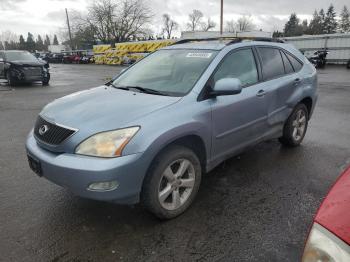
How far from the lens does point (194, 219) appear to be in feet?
10.0

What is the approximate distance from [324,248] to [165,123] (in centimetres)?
173

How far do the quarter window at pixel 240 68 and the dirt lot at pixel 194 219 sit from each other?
1.26 meters

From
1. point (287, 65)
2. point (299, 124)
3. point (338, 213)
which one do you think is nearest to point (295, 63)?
point (287, 65)

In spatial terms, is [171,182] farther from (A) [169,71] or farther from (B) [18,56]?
(B) [18,56]

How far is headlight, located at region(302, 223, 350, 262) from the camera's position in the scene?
3.92 ft

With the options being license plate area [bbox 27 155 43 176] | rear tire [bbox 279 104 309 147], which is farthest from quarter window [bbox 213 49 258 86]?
license plate area [bbox 27 155 43 176]

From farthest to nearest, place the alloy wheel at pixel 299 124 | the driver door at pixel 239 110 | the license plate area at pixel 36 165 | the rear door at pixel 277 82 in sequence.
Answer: the alloy wheel at pixel 299 124, the rear door at pixel 277 82, the driver door at pixel 239 110, the license plate area at pixel 36 165

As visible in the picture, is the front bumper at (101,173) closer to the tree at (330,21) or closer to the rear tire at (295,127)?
the rear tire at (295,127)

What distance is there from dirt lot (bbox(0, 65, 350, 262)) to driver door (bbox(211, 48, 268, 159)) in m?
0.54

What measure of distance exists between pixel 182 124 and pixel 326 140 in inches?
149

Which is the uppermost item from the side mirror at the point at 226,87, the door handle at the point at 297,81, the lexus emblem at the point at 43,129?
the side mirror at the point at 226,87

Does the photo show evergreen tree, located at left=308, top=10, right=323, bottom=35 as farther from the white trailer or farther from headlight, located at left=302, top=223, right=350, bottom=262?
headlight, located at left=302, top=223, right=350, bottom=262

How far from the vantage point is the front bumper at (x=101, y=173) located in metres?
2.48

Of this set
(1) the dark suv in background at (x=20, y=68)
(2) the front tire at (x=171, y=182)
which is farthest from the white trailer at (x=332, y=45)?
(2) the front tire at (x=171, y=182)
